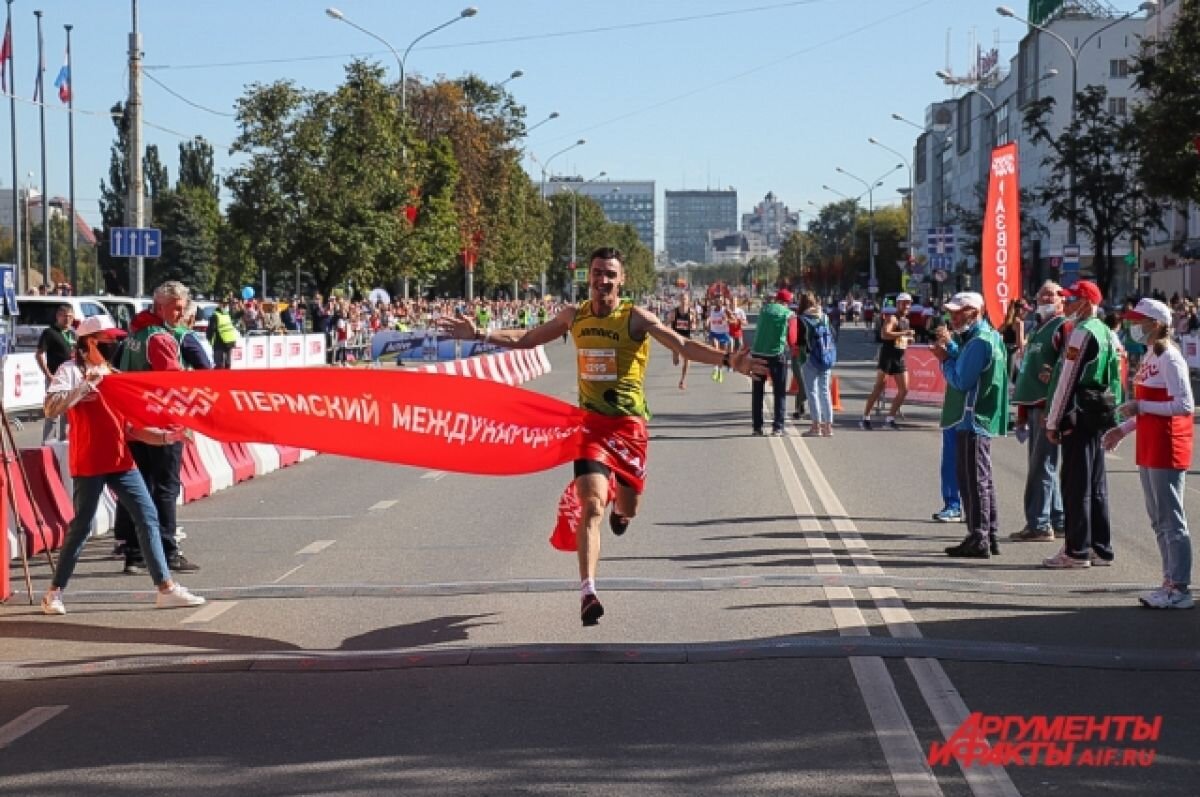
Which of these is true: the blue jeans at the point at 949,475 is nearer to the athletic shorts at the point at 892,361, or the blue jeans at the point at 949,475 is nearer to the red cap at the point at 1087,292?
the red cap at the point at 1087,292

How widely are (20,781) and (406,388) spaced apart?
442 cm

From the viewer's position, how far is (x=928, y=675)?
326 inches

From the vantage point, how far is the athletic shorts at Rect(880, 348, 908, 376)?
25047mm

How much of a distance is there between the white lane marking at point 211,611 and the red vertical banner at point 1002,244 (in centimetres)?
1246

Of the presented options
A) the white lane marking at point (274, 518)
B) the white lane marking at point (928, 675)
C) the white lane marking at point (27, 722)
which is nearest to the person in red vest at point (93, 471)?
the white lane marking at point (27, 722)

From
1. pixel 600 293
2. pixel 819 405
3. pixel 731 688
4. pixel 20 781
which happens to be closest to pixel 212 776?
pixel 20 781

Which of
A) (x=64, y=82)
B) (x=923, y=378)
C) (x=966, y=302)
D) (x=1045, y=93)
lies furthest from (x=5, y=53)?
(x=1045, y=93)

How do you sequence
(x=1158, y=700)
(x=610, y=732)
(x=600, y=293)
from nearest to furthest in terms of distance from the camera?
(x=610, y=732) → (x=1158, y=700) → (x=600, y=293)

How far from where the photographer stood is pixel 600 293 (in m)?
9.68

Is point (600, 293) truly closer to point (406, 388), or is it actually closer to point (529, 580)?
point (406, 388)

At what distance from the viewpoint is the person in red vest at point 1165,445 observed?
1029 cm

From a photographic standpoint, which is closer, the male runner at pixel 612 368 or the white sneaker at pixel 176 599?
the male runner at pixel 612 368

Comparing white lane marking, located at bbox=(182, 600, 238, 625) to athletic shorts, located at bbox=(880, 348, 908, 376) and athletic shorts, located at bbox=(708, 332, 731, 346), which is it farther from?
athletic shorts, located at bbox=(708, 332, 731, 346)

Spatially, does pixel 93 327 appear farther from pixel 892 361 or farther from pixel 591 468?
pixel 892 361
